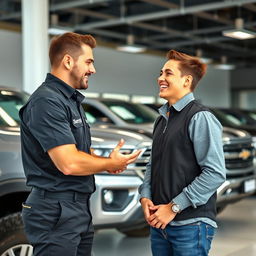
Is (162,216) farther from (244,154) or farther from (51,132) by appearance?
(244,154)

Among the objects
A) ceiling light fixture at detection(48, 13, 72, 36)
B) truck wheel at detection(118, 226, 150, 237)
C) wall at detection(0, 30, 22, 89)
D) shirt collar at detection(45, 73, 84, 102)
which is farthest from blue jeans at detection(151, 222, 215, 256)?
wall at detection(0, 30, 22, 89)

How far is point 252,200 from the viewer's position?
855 centimetres

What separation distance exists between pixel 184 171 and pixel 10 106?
7.77ft

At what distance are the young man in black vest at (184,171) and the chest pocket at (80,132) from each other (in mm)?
363

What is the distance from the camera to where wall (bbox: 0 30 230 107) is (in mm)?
13602

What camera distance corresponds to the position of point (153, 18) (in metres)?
12.0

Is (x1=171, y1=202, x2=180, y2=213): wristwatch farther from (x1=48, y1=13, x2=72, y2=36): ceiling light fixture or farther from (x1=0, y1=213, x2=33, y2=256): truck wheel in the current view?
(x1=48, y1=13, x2=72, y2=36): ceiling light fixture

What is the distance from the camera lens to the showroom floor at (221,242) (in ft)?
17.1

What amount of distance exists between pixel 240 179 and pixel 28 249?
3172 millimetres

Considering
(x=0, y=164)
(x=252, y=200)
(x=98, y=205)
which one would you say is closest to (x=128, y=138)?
(x=98, y=205)

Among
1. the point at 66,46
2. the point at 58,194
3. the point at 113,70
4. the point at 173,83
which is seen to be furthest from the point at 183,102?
the point at 113,70

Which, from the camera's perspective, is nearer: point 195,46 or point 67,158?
point 67,158

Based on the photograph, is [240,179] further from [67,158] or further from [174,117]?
[67,158]

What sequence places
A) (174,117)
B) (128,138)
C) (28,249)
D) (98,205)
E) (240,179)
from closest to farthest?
1. (174,117)
2. (28,249)
3. (98,205)
4. (128,138)
5. (240,179)
